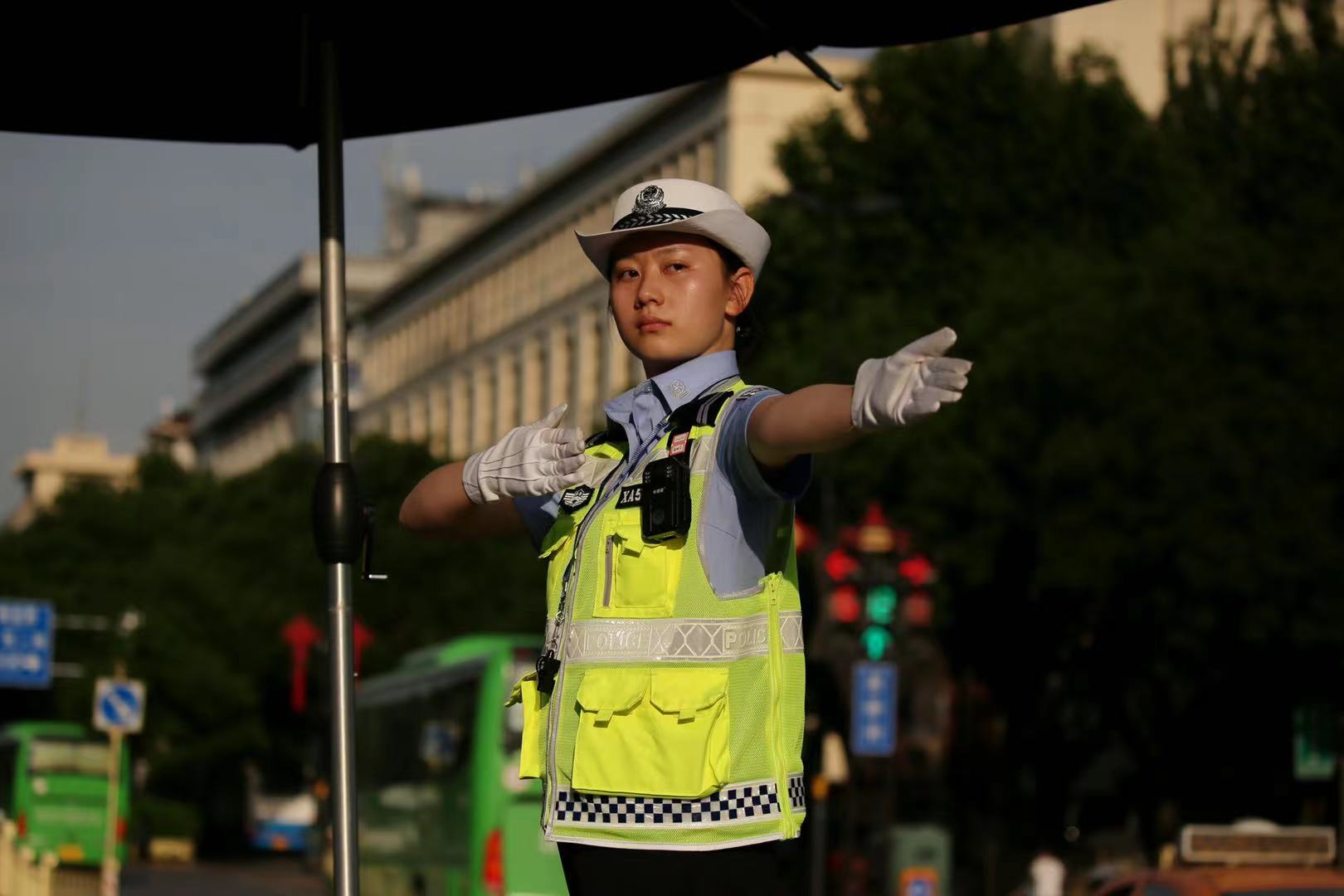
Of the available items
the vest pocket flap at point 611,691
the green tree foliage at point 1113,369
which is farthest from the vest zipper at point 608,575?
the green tree foliage at point 1113,369

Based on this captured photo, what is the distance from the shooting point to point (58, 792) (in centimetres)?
4481

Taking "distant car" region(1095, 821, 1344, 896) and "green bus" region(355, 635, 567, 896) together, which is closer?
"distant car" region(1095, 821, 1344, 896)

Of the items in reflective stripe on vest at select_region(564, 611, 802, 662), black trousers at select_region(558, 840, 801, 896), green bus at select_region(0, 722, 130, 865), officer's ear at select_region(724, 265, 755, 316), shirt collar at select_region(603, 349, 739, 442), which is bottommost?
green bus at select_region(0, 722, 130, 865)

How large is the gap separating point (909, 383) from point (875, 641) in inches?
763

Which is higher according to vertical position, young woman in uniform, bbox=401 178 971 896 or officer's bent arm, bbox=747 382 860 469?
officer's bent arm, bbox=747 382 860 469

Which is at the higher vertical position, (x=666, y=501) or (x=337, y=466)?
(x=337, y=466)

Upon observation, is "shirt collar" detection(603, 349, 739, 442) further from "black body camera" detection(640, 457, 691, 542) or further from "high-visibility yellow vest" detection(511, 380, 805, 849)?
"black body camera" detection(640, 457, 691, 542)

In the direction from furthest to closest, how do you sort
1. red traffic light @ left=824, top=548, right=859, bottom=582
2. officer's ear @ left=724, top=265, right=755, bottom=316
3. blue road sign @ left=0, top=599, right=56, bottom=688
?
blue road sign @ left=0, top=599, right=56, bottom=688, red traffic light @ left=824, top=548, right=859, bottom=582, officer's ear @ left=724, top=265, right=755, bottom=316

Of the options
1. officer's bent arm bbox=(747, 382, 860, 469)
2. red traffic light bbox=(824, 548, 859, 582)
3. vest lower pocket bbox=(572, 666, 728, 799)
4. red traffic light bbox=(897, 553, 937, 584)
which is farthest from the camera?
red traffic light bbox=(897, 553, 937, 584)

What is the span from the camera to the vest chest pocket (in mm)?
3867

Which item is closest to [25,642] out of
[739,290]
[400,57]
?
[400,57]

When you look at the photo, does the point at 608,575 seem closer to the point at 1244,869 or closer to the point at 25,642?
the point at 1244,869

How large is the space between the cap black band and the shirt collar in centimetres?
24

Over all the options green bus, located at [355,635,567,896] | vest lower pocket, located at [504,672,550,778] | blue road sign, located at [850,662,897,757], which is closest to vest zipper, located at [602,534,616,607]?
vest lower pocket, located at [504,672,550,778]
